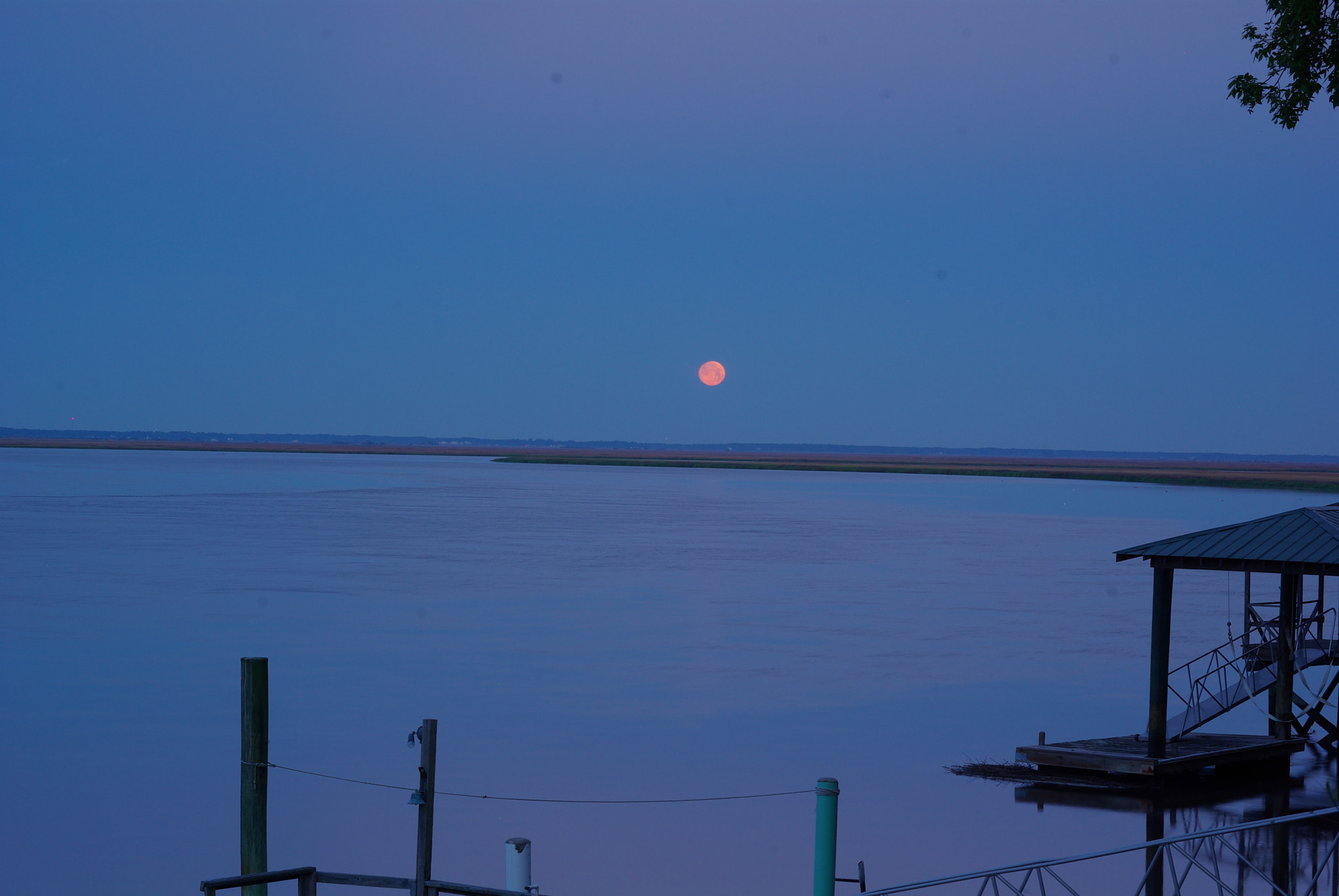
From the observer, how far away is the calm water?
654 inches

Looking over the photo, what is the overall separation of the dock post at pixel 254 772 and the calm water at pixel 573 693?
3657 millimetres

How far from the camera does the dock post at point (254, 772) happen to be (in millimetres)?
12211

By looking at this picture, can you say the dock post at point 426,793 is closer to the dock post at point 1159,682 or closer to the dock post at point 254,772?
the dock post at point 254,772

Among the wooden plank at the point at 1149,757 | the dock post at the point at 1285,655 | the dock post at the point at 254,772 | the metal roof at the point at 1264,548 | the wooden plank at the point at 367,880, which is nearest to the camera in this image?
the wooden plank at the point at 367,880

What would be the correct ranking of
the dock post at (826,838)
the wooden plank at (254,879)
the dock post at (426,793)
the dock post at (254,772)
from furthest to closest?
the dock post at (254,772) < the dock post at (426,793) < the wooden plank at (254,879) < the dock post at (826,838)

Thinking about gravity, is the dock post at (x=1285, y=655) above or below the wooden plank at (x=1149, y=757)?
above

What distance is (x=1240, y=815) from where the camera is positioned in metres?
16.9

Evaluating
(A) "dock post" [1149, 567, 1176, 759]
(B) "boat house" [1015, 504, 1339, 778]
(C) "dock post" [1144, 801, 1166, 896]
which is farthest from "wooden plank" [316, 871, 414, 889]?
(A) "dock post" [1149, 567, 1176, 759]

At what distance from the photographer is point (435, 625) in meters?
34.2

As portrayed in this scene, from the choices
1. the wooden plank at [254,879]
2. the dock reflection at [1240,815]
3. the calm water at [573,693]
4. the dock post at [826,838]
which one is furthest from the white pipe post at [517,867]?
the dock reflection at [1240,815]

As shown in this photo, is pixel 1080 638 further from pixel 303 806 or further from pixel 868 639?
pixel 303 806

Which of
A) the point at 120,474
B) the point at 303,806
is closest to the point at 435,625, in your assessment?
the point at 303,806

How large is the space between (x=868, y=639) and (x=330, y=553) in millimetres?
27107

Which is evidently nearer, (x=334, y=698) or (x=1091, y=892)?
(x=1091, y=892)
